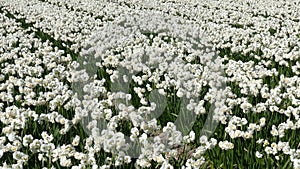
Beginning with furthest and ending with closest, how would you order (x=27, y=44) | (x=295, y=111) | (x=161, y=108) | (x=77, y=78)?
1. (x=27, y=44)
2. (x=77, y=78)
3. (x=161, y=108)
4. (x=295, y=111)

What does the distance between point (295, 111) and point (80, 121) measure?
8.38 ft

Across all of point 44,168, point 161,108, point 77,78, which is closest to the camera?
point 44,168

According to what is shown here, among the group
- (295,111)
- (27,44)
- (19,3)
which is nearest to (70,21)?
(27,44)

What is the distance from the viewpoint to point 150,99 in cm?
607

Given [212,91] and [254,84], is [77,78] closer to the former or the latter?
[212,91]

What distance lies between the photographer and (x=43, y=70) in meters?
7.27

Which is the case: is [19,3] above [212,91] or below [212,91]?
below

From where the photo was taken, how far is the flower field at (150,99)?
14.1 feet

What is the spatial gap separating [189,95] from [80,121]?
1603 mm

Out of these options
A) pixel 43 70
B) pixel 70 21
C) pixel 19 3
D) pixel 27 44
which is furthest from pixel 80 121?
pixel 19 3

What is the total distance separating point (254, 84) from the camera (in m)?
6.10

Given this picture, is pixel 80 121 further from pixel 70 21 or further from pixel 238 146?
pixel 70 21

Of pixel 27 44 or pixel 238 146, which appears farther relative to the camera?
pixel 27 44

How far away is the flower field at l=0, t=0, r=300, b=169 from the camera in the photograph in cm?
429
